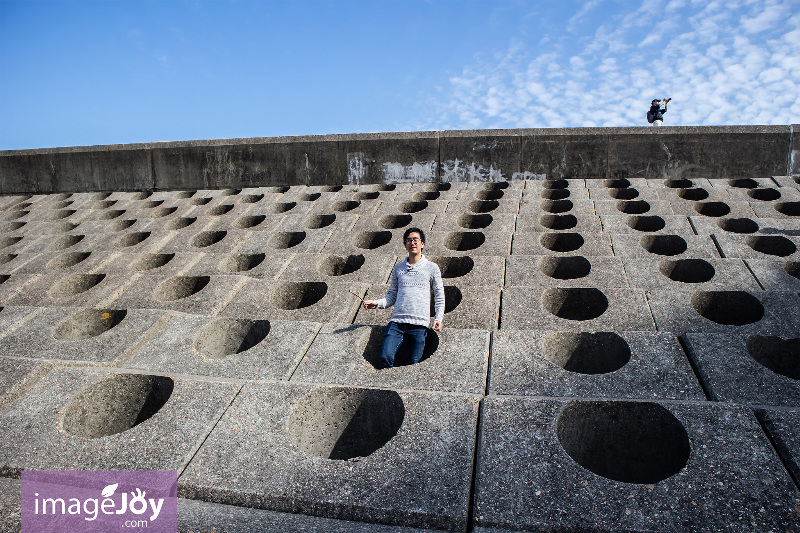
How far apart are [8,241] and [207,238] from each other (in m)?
3.65

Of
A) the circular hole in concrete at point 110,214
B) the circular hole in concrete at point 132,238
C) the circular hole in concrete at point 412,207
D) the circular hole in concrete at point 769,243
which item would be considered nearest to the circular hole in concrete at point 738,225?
the circular hole in concrete at point 769,243

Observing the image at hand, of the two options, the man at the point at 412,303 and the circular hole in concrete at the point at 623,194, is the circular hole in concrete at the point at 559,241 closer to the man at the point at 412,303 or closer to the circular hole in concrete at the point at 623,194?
the circular hole in concrete at the point at 623,194

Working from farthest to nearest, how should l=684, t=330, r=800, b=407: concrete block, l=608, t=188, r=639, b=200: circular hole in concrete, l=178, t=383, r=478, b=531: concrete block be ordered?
l=608, t=188, r=639, b=200: circular hole in concrete < l=684, t=330, r=800, b=407: concrete block < l=178, t=383, r=478, b=531: concrete block

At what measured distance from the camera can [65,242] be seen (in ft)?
24.9

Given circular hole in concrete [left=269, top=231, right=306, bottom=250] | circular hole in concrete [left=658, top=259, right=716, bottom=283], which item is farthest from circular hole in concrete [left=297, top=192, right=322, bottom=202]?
circular hole in concrete [left=658, top=259, right=716, bottom=283]

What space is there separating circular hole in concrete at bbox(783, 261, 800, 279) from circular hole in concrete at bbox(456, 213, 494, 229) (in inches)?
138

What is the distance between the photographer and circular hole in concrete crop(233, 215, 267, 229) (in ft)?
25.8

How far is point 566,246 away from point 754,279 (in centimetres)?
205

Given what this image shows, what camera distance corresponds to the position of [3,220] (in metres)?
9.36

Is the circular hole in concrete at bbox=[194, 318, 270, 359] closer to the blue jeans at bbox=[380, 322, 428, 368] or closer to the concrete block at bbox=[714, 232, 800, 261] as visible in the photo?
the blue jeans at bbox=[380, 322, 428, 368]

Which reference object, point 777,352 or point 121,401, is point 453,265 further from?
point 121,401

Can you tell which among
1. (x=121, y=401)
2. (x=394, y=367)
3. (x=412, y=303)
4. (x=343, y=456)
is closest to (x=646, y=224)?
(x=412, y=303)

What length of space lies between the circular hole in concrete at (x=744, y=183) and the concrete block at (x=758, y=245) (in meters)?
2.44

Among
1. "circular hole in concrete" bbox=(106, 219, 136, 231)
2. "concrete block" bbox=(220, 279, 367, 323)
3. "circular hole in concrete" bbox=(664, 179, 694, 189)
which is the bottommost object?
"concrete block" bbox=(220, 279, 367, 323)
